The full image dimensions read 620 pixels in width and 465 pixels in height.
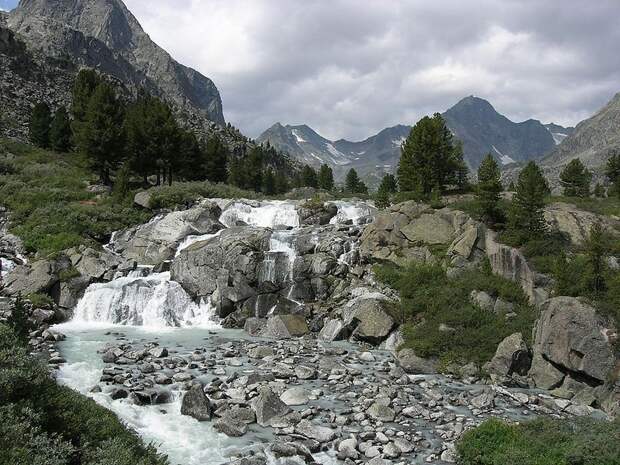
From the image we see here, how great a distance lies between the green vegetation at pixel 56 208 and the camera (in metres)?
41.2

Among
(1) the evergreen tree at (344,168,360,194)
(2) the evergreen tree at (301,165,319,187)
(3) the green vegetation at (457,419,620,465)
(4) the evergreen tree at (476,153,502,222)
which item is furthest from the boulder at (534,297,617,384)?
(2) the evergreen tree at (301,165,319,187)

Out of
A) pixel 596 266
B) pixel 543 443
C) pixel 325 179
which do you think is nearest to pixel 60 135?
pixel 325 179

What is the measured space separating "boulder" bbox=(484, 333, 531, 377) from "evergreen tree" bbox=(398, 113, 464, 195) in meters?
28.4

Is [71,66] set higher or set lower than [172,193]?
higher

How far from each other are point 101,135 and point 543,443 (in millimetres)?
58803

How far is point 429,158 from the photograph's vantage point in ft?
171

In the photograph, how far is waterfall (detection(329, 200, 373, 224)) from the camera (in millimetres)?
49809

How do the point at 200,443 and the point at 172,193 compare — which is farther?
the point at 172,193

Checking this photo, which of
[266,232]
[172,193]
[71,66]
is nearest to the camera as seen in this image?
[266,232]

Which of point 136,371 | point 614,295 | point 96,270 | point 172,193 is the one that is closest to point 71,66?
point 172,193

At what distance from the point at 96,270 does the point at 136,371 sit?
17320 mm

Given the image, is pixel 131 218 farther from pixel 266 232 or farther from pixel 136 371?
pixel 136 371

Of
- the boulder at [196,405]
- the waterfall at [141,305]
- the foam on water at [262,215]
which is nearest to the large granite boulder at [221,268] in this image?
the waterfall at [141,305]

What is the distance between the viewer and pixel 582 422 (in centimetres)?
1479
